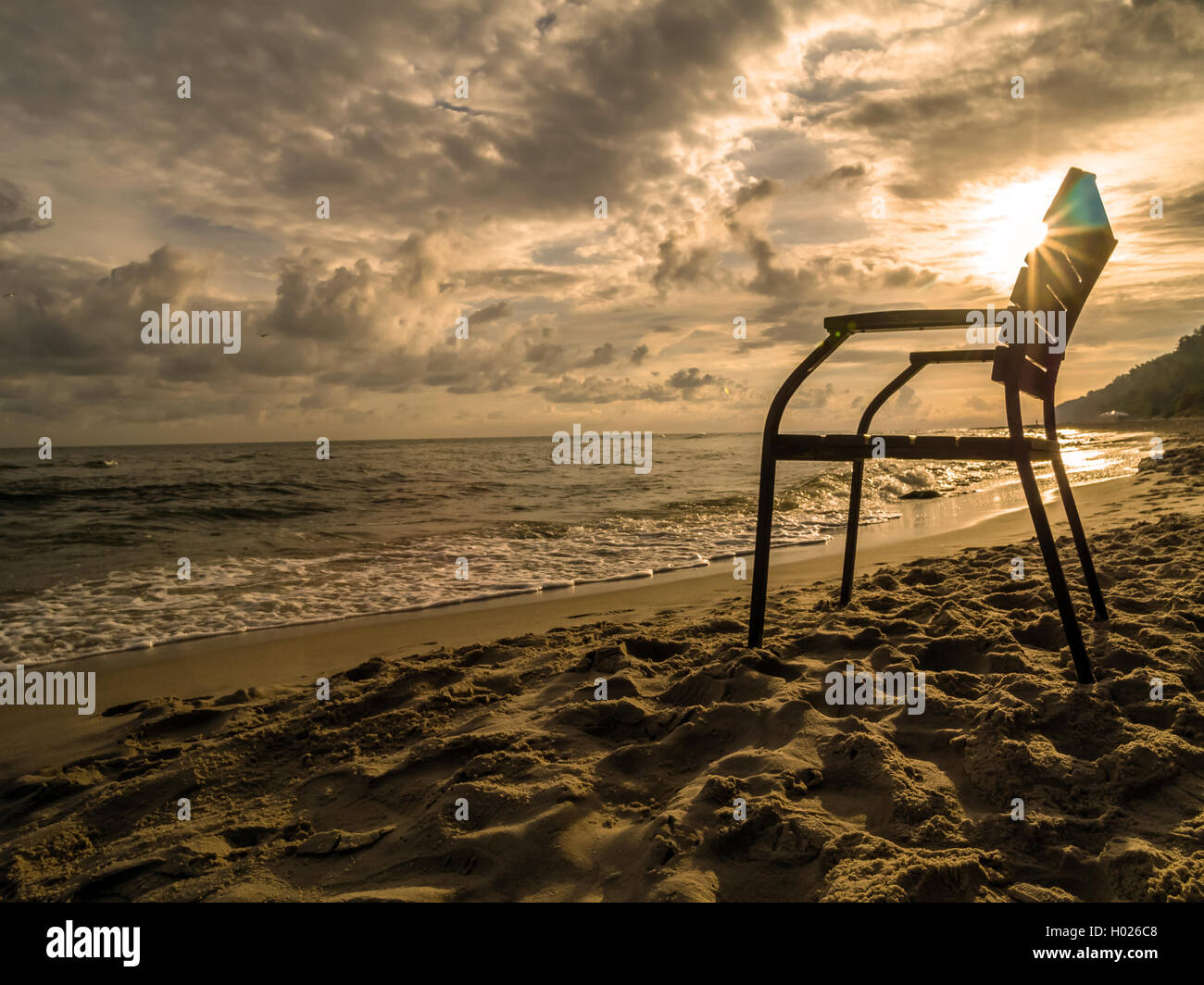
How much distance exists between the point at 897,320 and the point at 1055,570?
1.00m

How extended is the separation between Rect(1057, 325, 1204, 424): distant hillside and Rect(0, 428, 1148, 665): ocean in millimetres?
28447

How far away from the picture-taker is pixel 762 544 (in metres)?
2.65

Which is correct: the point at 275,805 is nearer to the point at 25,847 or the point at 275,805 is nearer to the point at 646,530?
the point at 25,847

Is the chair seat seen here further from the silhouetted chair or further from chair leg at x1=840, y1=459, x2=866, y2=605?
chair leg at x1=840, y1=459, x2=866, y2=605

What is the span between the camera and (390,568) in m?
6.73

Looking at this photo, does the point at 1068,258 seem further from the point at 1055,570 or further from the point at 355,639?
the point at 355,639

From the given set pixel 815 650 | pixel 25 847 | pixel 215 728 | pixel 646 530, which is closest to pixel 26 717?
pixel 215 728

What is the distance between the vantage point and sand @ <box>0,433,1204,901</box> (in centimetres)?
151

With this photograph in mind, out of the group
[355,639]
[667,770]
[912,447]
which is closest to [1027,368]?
[912,447]

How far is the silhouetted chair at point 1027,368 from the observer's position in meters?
2.17

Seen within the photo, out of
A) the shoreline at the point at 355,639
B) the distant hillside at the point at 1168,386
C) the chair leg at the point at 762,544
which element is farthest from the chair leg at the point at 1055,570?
the distant hillside at the point at 1168,386

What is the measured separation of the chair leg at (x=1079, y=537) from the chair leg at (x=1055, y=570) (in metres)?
0.34
